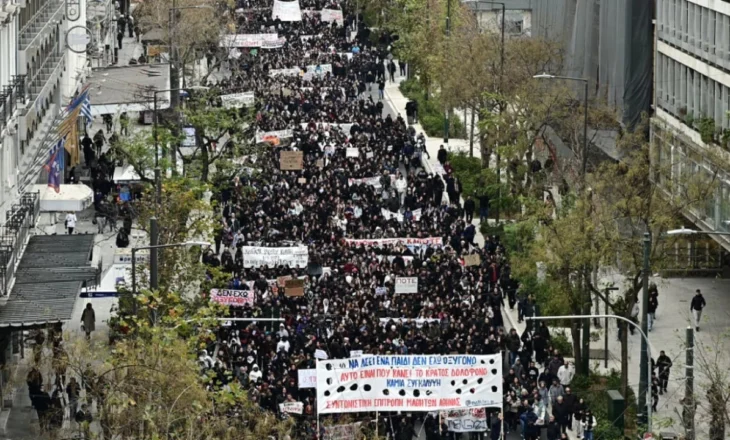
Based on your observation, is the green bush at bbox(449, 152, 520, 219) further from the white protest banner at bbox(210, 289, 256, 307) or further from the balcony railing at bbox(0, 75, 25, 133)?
the balcony railing at bbox(0, 75, 25, 133)

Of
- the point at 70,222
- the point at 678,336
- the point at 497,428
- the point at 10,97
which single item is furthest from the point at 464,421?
the point at 70,222

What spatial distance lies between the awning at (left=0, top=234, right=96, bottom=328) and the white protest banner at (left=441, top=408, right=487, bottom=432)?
9.39 m

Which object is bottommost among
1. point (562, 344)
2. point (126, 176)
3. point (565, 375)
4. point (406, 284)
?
point (565, 375)

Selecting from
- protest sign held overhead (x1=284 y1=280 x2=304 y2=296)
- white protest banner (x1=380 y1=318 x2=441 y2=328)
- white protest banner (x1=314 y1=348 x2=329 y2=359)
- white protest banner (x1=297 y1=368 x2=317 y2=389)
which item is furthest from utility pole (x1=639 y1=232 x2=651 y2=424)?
protest sign held overhead (x1=284 y1=280 x2=304 y2=296)

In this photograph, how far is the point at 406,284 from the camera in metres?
59.1

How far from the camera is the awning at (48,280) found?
49875mm

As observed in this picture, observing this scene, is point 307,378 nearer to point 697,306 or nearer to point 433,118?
point 697,306

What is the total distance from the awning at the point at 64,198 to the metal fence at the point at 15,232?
8.14ft

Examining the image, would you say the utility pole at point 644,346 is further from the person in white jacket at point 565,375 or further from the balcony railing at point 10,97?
the balcony railing at point 10,97

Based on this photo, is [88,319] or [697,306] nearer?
[88,319]

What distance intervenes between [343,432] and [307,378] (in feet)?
12.2

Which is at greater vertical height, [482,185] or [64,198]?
[482,185]

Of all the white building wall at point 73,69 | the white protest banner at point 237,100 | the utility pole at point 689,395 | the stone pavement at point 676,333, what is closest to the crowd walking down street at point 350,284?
the stone pavement at point 676,333

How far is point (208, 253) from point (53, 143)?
5.83 m
